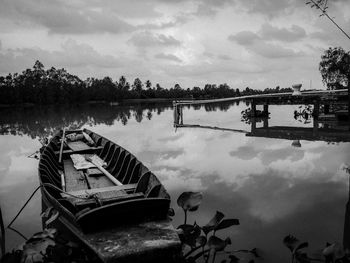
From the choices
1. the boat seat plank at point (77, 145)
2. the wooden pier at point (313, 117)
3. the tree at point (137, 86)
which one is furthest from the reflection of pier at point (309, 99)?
the tree at point (137, 86)

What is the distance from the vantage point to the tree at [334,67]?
4759cm

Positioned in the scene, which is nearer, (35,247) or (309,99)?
(35,247)

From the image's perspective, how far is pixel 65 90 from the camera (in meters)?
87.0

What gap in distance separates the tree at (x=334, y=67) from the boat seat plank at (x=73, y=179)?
44.2 m

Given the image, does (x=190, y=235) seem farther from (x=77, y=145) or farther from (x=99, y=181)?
(x=77, y=145)

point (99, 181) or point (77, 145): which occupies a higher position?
point (77, 145)

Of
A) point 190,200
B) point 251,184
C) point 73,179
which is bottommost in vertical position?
point 251,184

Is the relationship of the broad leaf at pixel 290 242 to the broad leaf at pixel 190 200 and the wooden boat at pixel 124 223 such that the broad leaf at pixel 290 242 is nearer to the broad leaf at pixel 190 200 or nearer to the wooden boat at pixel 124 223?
the broad leaf at pixel 190 200

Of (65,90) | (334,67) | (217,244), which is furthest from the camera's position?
(65,90)

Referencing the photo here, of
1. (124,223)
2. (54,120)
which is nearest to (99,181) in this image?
(124,223)

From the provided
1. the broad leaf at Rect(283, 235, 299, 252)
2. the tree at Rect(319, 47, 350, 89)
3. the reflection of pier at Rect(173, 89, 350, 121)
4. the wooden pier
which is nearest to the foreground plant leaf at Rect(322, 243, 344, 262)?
the broad leaf at Rect(283, 235, 299, 252)

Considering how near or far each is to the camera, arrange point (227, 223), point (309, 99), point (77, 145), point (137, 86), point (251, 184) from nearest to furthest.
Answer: point (227, 223) < point (251, 184) < point (77, 145) < point (309, 99) < point (137, 86)

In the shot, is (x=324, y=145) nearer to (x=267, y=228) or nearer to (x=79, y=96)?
(x=267, y=228)

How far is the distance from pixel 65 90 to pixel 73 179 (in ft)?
270
